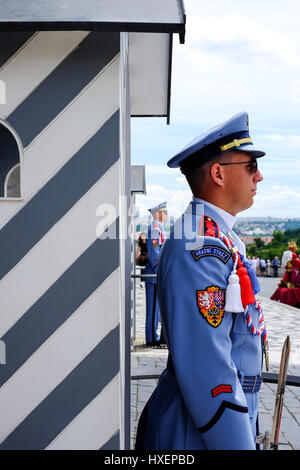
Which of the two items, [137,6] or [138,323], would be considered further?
[138,323]

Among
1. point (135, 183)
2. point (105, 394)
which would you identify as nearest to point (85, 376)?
point (105, 394)

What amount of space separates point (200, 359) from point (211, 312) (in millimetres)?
160

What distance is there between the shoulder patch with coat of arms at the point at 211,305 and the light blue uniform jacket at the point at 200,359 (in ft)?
0.04

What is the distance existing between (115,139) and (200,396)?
95 centimetres

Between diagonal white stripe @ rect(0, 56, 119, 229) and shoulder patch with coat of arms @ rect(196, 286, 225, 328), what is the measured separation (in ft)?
2.29

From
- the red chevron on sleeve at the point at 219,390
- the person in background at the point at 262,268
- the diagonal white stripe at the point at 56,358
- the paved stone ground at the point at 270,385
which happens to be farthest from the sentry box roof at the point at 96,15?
the person in background at the point at 262,268

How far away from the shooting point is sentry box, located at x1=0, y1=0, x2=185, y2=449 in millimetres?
2066

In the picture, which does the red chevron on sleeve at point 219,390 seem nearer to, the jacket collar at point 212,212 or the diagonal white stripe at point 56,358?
the diagonal white stripe at point 56,358

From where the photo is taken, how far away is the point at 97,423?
6.89 ft

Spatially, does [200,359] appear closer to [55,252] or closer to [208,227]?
[208,227]

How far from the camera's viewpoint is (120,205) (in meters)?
2.07

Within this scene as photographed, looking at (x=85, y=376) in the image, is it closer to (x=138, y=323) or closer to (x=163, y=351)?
(x=163, y=351)

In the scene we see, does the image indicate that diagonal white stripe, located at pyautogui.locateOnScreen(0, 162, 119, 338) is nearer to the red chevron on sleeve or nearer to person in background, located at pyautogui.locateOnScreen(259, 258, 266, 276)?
the red chevron on sleeve

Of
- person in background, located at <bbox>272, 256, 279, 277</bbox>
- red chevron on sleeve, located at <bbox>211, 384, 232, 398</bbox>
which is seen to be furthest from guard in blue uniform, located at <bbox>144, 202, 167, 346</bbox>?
person in background, located at <bbox>272, 256, 279, 277</bbox>
